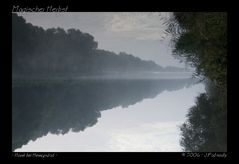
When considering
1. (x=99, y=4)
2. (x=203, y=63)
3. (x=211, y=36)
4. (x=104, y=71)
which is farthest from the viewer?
(x=104, y=71)

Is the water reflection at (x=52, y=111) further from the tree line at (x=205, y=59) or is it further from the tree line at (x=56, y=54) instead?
the tree line at (x=56, y=54)

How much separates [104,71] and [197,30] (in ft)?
207

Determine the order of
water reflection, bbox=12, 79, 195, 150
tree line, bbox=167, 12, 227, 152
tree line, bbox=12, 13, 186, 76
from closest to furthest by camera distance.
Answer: tree line, bbox=167, 12, 227, 152 → water reflection, bbox=12, 79, 195, 150 → tree line, bbox=12, 13, 186, 76

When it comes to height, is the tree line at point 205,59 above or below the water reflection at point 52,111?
below

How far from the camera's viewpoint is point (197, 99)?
27.1 m

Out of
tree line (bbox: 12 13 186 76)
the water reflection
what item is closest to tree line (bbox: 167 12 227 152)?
the water reflection

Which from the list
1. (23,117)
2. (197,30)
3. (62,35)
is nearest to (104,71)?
(62,35)

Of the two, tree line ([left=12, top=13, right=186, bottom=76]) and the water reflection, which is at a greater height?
tree line ([left=12, top=13, right=186, bottom=76])

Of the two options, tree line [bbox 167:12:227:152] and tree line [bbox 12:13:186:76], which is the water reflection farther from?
tree line [bbox 12:13:186:76]

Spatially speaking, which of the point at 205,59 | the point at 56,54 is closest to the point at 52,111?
the point at 205,59

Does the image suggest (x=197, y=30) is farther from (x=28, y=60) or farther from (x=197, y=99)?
(x=28, y=60)

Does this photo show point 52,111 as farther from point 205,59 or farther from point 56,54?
point 56,54

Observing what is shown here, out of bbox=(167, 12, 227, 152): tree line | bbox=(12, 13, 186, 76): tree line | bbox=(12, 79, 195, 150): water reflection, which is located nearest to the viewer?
bbox=(167, 12, 227, 152): tree line

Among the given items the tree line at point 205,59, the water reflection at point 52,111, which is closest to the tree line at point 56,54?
the water reflection at point 52,111
